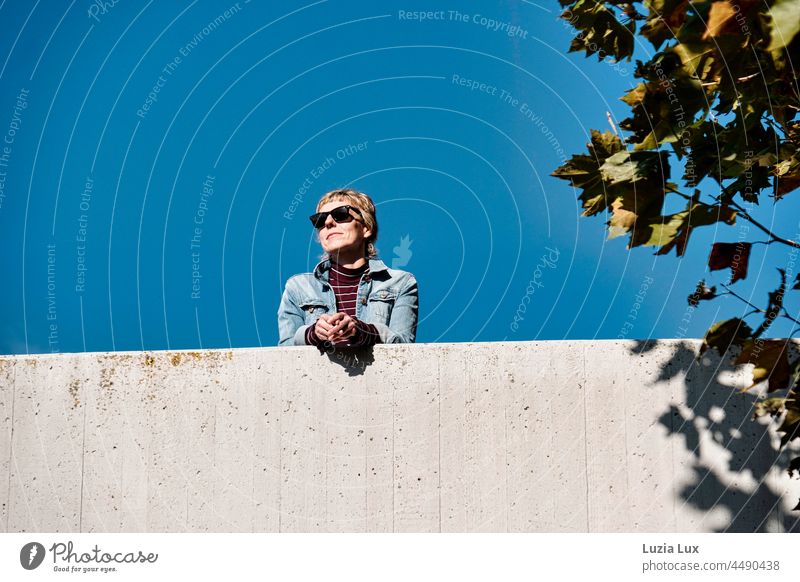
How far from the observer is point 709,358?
150 inches

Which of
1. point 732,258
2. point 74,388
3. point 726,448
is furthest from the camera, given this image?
point 74,388

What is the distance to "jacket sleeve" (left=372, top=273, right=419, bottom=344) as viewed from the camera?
4.20m

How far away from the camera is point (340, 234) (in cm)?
464

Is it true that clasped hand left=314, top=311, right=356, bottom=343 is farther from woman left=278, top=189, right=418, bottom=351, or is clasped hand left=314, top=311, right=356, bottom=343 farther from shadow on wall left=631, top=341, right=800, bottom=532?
shadow on wall left=631, top=341, right=800, bottom=532

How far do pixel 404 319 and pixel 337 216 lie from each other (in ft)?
2.50

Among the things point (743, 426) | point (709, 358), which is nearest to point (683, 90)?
point (709, 358)

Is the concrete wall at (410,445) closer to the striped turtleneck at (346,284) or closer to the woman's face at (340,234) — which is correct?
Answer: the striped turtleneck at (346,284)

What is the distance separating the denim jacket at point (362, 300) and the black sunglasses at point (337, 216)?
249 millimetres

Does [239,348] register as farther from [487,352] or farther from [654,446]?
[654,446]

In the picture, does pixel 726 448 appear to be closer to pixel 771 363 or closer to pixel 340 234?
pixel 771 363

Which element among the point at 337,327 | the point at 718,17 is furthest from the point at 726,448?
the point at 718,17

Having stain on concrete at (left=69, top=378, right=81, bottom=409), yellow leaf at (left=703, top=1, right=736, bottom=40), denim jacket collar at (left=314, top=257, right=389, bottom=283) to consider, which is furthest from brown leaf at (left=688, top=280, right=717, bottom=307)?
stain on concrete at (left=69, top=378, right=81, bottom=409)
